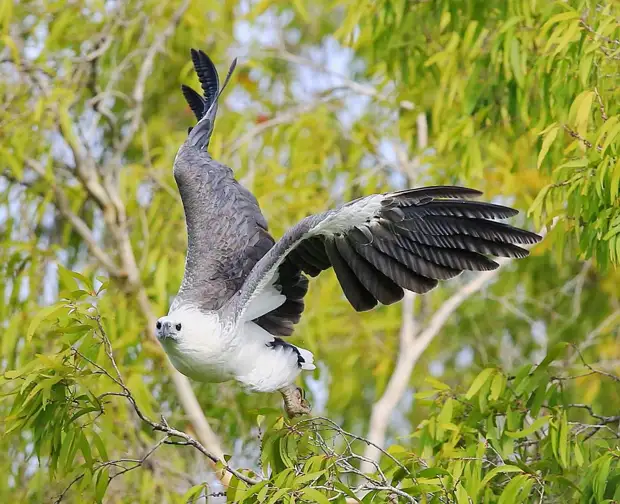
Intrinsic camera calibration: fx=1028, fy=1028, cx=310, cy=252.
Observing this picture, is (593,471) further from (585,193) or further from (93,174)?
(93,174)

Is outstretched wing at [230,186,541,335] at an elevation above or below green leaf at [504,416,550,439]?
above

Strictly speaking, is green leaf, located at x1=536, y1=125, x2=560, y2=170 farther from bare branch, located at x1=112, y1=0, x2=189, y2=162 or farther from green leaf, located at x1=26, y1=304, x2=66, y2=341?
bare branch, located at x1=112, y1=0, x2=189, y2=162

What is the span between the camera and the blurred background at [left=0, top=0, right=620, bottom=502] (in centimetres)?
396

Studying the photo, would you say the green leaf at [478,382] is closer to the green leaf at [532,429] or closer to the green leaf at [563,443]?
the green leaf at [532,429]

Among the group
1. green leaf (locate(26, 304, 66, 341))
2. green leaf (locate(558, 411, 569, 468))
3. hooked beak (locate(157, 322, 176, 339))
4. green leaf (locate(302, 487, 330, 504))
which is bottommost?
green leaf (locate(558, 411, 569, 468))

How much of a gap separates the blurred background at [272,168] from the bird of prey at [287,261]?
1.09ft

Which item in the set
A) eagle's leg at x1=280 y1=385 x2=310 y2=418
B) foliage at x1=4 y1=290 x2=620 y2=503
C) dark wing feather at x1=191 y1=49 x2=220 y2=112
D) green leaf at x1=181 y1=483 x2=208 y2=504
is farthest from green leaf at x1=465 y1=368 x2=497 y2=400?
dark wing feather at x1=191 y1=49 x2=220 y2=112

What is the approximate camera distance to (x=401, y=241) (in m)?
3.05

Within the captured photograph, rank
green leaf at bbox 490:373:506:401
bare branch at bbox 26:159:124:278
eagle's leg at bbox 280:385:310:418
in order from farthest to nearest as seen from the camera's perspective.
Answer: bare branch at bbox 26:159:124:278, eagle's leg at bbox 280:385:310:418, green leaf at bbox 490:373:506:401

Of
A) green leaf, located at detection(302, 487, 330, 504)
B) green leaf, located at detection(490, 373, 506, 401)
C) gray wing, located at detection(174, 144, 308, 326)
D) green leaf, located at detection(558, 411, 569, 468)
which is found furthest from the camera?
gray wing, located at detection(174, 144, 308, 326)

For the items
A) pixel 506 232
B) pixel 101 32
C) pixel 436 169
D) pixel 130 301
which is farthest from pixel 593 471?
pixel 101 32

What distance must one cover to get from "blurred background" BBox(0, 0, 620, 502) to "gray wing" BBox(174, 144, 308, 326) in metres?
0.62

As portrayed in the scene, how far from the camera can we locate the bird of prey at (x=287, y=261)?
2949 mm

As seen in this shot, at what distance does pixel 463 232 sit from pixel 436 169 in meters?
2.08
